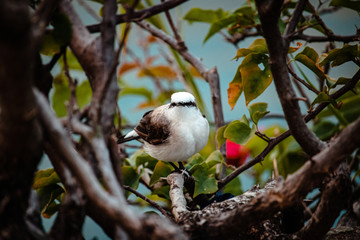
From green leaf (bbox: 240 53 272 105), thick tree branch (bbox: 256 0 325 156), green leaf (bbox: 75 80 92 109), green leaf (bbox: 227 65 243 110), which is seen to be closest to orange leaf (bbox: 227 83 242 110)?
green leaf (bbox: 227 65 243 110)

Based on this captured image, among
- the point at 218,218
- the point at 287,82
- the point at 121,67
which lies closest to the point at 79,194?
the point at 218,218

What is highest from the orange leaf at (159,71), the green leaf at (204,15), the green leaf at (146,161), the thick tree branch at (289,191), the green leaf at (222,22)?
the orange leaf at (159,71)

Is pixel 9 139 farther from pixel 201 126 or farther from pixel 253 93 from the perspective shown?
pixel 201 126

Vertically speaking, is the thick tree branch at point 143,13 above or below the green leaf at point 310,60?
above

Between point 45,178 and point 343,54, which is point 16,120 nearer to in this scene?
point 45,178

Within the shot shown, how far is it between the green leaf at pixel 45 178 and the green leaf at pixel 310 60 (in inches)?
28.6

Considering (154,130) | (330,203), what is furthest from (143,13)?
(154,130)

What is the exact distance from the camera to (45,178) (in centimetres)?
97

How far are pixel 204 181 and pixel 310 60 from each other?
1.62 feet

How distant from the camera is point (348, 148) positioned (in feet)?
1.95

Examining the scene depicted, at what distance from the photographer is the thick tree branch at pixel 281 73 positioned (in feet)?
2.07

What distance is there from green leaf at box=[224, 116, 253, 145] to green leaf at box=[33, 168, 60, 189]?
0.49 metres

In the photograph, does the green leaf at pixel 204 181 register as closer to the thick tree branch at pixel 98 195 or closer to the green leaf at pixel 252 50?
the green leaf at pixel 252 50

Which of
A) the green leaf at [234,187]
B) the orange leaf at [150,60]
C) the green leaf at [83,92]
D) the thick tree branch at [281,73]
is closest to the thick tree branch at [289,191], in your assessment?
the thick tree branch at [281,73]
